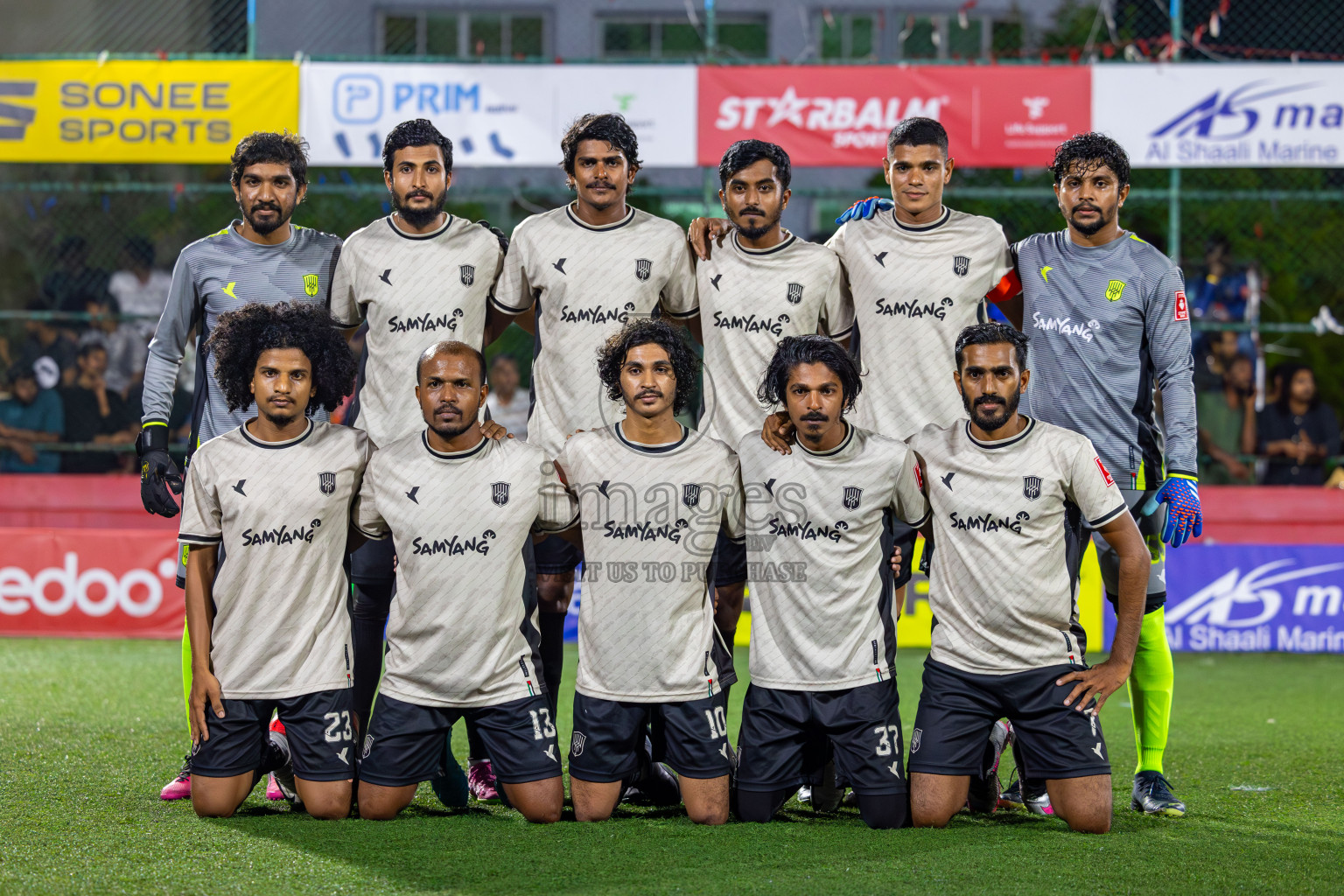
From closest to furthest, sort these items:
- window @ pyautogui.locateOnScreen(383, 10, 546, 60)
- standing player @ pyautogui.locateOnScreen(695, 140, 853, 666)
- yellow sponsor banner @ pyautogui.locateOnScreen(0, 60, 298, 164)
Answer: standing player @ pyautogui.locateOnScreen(695, 140, 853, 666) < yellow sponsor banner @ pyautogui.locateOnScreen(0, 60, 298, 164) < window @ pyautogui.locateOnScreen(383, 10, 546, 60)

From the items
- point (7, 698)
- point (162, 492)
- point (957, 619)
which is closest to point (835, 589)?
point (957, 619)

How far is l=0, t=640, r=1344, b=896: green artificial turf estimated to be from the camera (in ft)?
12.3

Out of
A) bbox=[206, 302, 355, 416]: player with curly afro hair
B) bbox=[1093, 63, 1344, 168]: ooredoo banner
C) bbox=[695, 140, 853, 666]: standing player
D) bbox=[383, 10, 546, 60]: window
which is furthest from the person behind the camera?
bbox=[383, 10, 546, 60]: window

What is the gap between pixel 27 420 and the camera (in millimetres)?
10305

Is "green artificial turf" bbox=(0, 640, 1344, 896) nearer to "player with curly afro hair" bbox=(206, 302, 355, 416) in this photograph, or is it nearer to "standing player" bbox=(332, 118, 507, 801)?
"standing player" bbox=(332, 118, 507, 801)

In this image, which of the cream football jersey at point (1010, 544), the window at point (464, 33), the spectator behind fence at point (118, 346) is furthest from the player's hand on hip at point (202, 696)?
the window at point (464, 33)

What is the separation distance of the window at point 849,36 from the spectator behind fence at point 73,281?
7256mm

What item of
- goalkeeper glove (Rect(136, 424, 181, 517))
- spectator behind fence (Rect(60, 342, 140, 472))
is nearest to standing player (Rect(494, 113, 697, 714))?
goalkeeper glove (Rect(136, 424, 181, 517))

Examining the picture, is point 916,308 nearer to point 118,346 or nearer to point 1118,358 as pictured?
point 1118,358

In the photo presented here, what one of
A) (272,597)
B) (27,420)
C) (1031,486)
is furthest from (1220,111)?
(27,420)

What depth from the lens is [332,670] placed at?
181 inches

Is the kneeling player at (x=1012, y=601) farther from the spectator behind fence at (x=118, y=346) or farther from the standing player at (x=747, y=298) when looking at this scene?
the spectator behind fence at (x=118, y=346)

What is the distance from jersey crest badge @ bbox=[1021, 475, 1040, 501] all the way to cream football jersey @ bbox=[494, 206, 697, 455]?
1.37m

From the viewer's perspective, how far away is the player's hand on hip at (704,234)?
5016mm
